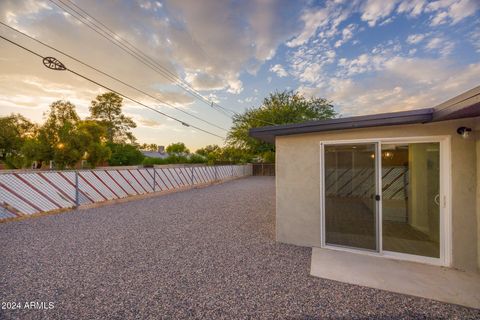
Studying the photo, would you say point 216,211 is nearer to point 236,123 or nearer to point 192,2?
point 192,2

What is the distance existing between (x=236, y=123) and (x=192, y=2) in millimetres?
16979

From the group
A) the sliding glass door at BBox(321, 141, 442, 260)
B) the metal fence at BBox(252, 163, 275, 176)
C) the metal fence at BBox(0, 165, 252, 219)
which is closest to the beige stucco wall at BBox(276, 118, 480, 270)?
the sliding glass door at BBox(321, 141, 442, 260)

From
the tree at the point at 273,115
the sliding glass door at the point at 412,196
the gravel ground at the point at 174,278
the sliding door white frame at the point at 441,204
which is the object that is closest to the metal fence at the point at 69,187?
the gravel ground at the point at 174,278

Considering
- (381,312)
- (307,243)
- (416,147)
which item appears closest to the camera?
(381,312)

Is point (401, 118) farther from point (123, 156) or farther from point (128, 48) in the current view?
point (123, 156)

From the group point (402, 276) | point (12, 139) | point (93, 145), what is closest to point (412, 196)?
point (402, 276)

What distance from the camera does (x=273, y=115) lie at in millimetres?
21250

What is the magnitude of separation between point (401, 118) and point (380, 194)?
1.29 metres

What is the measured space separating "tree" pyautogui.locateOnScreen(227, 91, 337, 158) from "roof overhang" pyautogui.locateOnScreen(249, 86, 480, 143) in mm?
16855

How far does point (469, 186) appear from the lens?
2914mm

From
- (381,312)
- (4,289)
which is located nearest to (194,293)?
(381,312)

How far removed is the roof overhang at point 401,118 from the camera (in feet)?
7.14

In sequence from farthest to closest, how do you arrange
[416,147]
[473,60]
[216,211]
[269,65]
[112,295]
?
1. [269,65]
2. [216,211]
3. [473,60]
4. [416,147]
5. [112,295]

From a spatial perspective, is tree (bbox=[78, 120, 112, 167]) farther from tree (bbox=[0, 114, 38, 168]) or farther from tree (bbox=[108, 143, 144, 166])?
tree (bbox=[0, 114, 38, 168])
